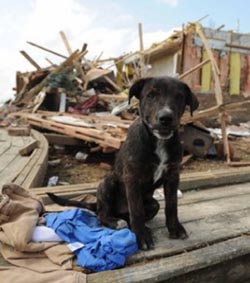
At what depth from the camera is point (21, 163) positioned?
15.9 ft

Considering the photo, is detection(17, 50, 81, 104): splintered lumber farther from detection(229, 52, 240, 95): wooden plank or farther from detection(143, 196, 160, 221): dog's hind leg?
detection(143, 196, 160, 221): dog's hind leg

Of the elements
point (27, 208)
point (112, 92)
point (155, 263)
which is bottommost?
point (112, 92)

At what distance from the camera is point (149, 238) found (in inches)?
99.4

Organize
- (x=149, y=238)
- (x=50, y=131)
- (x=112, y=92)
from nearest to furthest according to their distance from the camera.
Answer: (x=149, y=238)
(x=50, y=131)
(x=112, y=92)

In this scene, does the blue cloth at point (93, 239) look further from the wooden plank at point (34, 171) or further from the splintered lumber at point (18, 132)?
the splintered lumber at point (18, 132)

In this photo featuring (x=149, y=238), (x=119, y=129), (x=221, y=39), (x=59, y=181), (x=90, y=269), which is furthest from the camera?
(x=221, y=39)

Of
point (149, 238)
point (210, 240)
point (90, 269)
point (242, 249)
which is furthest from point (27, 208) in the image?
point (242, 249)

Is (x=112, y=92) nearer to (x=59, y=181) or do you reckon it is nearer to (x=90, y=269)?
(x=59, y=181)

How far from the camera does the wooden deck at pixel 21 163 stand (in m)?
4.00

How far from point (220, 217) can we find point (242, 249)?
2.13 ft

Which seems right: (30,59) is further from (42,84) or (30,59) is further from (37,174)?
(37,174)

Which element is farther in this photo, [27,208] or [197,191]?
[197,191]

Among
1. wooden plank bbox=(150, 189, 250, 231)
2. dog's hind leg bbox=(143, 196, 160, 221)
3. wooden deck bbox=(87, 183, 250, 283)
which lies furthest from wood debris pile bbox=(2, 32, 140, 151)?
dog's hind leg bbox=(143, 196, 160, 221)

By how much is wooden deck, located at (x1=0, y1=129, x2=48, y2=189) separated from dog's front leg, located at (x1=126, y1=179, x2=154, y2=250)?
5.09ft
